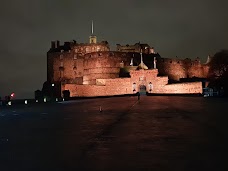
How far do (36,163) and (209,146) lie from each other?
11.2 feet

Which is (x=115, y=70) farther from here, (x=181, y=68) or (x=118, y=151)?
(x=118, y=151)

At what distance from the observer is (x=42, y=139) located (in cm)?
930

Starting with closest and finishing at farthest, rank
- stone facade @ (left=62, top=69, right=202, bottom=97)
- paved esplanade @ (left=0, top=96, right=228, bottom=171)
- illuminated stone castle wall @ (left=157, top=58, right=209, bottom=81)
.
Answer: paved esplanade @ (left=0, top=96, right=228, bottom=171) → stone facade @ (left=62, top=69, right=202, bottom=97) → illuminated stone castle wall @ (left=157, top=58, right=209, bottom=81)

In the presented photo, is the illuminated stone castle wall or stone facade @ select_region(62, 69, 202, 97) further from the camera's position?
the illuminated stone castle wall

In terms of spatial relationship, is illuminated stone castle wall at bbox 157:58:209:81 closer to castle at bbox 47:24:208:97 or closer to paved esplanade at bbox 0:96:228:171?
castle at bbox 47:24:208:97

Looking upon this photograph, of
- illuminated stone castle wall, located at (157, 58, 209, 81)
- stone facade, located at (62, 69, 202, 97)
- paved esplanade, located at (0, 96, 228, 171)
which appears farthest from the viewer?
illuminated stone castle wall, located at (157, 58, 209, 81)

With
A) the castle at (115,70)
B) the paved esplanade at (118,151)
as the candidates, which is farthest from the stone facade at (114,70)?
the paved esplanade at (118,151)

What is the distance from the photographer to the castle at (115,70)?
55363 millimetres

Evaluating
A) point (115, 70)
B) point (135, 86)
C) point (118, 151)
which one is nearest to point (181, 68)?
point (115, 70)

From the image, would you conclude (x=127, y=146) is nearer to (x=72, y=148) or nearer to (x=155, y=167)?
(x=72, y=148)

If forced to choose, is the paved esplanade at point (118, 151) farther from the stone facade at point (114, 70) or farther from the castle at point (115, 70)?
the stone facade at point (114, 70)

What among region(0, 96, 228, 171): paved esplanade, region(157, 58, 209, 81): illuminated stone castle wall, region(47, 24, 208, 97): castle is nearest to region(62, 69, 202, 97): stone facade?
region(47, 24, 208, 97): castle

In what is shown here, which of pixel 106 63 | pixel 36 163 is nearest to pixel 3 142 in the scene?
pixel 36 163

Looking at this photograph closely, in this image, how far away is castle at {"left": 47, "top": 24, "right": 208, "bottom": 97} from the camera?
5536cm
